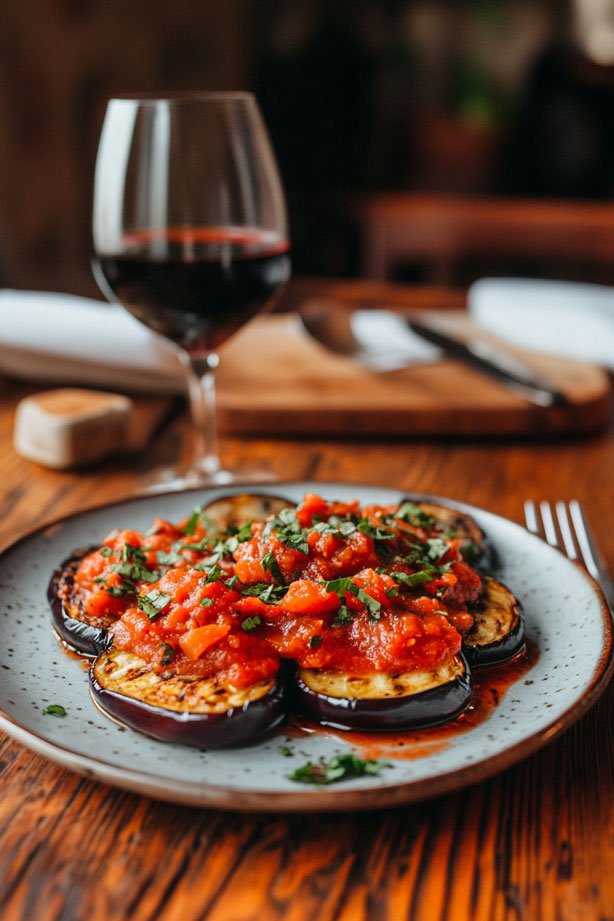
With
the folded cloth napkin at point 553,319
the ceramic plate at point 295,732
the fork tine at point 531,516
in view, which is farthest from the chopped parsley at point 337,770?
the folded cloth napkin at point 553,319

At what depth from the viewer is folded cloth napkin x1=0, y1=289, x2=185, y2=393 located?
2.49 meters

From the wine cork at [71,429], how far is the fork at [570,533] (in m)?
0.94

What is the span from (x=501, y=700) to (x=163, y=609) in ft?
1.35

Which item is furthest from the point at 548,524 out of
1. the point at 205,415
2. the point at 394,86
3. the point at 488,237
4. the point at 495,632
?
the point at 394,86

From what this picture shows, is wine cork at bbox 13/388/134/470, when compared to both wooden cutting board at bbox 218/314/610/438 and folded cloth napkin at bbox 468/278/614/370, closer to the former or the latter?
wooden cutting board at bbox 218/314/610/438

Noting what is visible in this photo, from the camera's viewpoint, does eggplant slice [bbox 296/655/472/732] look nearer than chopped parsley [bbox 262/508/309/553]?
Yes

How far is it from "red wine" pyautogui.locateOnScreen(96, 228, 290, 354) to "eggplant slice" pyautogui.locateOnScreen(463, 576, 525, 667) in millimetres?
869

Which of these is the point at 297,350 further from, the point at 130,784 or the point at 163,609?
the point at 130,784

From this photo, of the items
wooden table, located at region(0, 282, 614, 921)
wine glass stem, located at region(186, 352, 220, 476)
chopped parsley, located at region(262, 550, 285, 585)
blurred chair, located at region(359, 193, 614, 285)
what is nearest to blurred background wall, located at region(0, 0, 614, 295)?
blurred chair, located at region(359, 193, 614, 285)

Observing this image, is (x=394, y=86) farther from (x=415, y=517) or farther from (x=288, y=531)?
(x=288, y=531)

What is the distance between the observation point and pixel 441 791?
2.87 feet

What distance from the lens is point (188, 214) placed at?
5.91ft

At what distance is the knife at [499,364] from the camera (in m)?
2.29

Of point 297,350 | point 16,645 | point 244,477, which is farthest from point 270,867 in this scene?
point 297,350
